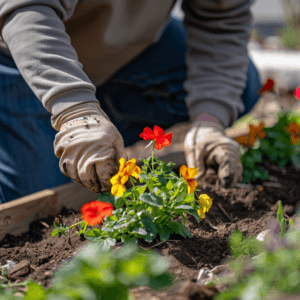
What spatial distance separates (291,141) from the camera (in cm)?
196

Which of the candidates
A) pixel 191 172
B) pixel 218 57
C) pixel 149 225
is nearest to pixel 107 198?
pixel 149 225

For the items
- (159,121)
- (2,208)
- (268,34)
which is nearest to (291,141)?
(159,121)

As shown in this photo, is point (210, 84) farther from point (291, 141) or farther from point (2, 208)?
point (2, 208)

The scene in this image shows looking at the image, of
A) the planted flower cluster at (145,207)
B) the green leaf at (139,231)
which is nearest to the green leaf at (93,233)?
the planted flower cluster at (145,207)

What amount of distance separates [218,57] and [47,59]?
121cm

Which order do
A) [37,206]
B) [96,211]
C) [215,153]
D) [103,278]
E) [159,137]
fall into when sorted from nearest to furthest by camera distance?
[103,278] → [96,211] → [159,137] → [37,206] → [215,153]

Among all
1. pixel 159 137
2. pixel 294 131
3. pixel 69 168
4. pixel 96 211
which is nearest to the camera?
pixel 96 211

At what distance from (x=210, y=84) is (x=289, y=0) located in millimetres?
5917

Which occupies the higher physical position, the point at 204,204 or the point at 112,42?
the point at 112,42

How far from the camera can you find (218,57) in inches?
81.4

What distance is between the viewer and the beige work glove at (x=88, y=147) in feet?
3.82

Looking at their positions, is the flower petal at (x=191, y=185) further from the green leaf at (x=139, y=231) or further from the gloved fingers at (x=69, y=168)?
the gloved fingers at (x=69, y=168)

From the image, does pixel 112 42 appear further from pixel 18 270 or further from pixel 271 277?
pixel 271 277

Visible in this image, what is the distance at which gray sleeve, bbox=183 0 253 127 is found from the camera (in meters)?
1.98
